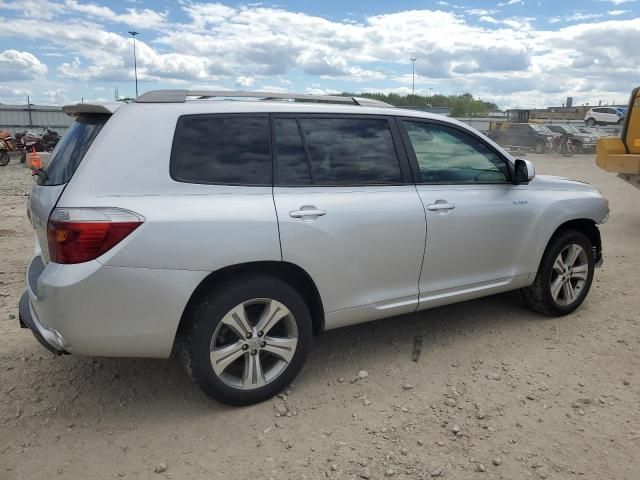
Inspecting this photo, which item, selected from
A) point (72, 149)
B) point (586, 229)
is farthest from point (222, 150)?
point (586, 229)

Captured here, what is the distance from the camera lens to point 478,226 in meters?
3.88

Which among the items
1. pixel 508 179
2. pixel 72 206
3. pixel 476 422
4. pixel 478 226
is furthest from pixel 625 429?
pixel 72 206

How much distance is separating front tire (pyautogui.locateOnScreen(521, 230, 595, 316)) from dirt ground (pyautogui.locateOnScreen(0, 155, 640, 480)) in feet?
0.57

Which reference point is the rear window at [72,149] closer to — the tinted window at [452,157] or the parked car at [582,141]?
the tinted window at [452,157]

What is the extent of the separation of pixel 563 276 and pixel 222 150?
312 centimetres

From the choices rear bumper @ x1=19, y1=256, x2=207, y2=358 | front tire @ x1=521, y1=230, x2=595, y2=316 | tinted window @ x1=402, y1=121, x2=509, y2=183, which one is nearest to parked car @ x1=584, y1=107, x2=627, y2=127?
front tire @ x1=521, y1=230, x2=595, y2=316

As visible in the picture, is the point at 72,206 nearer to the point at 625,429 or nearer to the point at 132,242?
the point at 132,242

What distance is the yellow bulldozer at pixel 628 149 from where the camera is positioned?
853 cm

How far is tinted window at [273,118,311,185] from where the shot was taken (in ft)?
10.5

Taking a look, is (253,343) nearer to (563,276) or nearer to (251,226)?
(251,226)

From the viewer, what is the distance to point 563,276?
4559mm

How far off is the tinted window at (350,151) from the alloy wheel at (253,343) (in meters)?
0.84

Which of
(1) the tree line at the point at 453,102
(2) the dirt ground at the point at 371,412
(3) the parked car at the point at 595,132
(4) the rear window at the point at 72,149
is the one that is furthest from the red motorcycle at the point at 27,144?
(1) the tree line at the point at 453,102

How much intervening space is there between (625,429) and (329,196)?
2115mm
